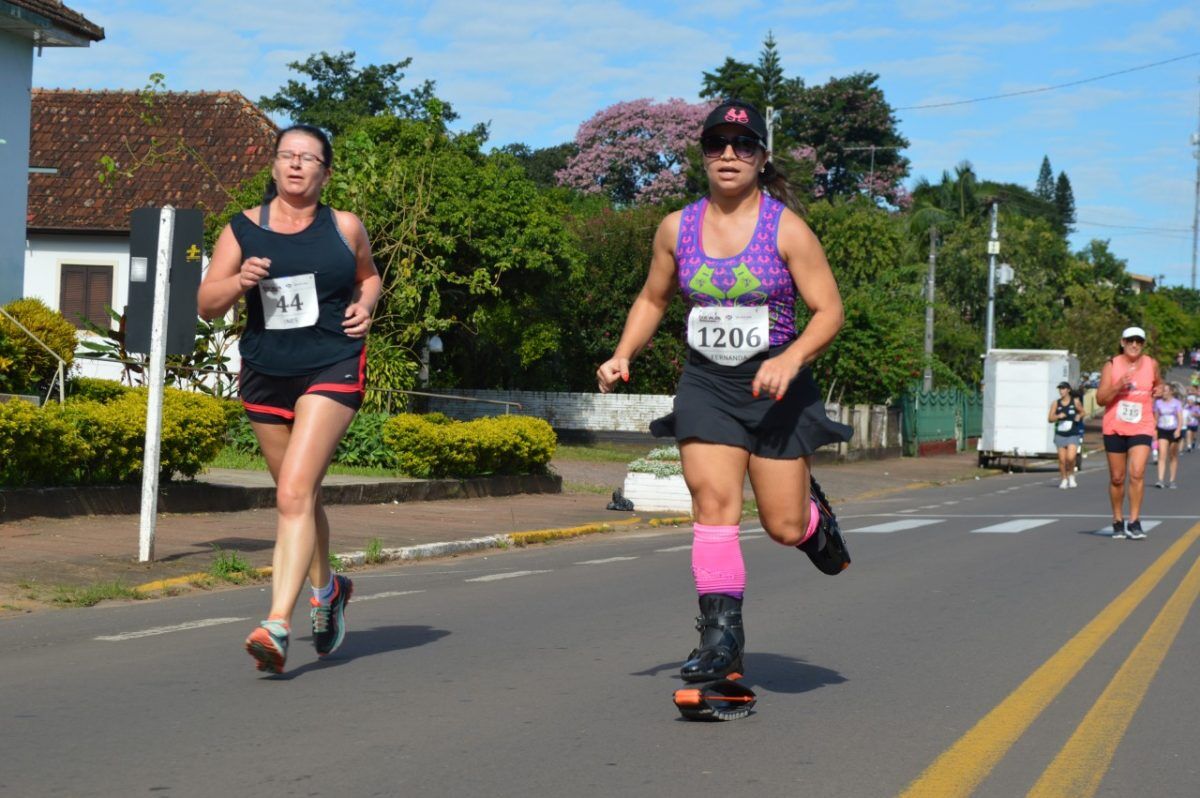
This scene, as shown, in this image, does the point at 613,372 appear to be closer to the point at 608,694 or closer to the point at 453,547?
the point at 608,694

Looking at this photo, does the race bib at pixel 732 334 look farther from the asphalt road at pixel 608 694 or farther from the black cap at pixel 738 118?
the asphalt road at pixel 608 694

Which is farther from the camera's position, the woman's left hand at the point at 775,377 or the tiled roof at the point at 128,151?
the tiled roof at the point at 128,151

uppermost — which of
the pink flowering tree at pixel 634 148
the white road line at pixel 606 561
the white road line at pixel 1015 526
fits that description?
the pink flowering tree at pixel 634 148

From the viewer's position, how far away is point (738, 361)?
5.71 meters

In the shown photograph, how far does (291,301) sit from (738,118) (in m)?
1.91

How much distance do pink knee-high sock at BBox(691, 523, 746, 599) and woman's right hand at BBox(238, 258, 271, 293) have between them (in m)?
1.92

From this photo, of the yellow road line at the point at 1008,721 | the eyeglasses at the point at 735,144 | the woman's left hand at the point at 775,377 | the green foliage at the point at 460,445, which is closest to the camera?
the yellow road line at the point at 1008,721

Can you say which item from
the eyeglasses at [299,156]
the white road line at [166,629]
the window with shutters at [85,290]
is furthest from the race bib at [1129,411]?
the window with shutters at [85,290]

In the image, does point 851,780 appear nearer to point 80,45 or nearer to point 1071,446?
point 80,45

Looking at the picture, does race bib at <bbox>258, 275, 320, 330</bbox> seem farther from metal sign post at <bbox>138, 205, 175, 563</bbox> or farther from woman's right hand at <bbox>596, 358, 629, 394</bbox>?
metal sign post at <bbox>138, 205, 175, 563</bbox>

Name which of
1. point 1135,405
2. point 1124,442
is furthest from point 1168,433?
point 1135,405

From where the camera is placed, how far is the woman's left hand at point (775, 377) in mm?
5430

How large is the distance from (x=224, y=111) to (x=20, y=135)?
45.8 ft

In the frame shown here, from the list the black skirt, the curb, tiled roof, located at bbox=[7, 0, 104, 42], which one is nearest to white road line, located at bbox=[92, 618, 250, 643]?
the curb
